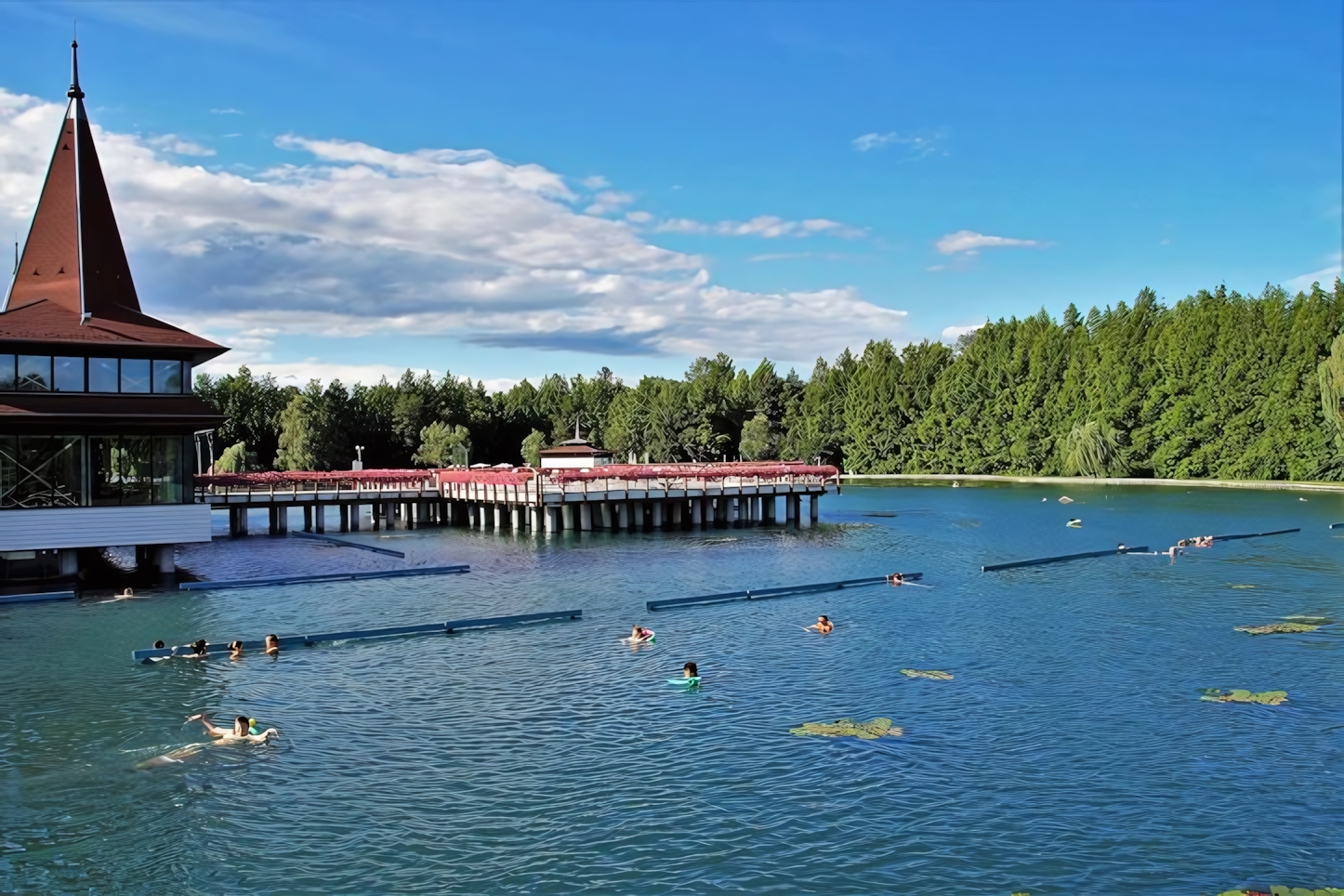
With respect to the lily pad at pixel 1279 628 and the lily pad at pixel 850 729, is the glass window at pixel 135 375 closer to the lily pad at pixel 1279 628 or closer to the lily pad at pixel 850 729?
the lily pad at pixel 850 729

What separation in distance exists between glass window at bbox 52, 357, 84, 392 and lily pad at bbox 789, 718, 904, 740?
29.4 meters

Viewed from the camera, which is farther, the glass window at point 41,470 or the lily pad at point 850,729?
the glass window at point 41,470

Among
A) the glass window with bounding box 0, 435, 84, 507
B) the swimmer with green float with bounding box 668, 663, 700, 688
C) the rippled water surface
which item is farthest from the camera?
the glass window with bounding box 0, 435, 84, 507

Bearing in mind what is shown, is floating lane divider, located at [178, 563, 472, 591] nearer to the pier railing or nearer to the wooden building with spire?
the wooden building with spire

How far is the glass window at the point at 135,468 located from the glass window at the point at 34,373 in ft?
10.3

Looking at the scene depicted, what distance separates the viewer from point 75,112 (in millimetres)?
43438

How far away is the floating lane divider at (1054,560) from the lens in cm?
4838

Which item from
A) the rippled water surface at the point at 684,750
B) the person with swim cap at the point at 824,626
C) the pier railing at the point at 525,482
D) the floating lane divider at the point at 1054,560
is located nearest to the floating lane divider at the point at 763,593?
the rippled water surface at the point at 684,750

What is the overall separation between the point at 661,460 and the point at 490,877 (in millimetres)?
134746

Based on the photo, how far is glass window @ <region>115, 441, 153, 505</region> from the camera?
3931cm

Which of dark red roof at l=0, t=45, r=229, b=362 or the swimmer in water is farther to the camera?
dark red roof at l=0, t=45, r=229, b=362

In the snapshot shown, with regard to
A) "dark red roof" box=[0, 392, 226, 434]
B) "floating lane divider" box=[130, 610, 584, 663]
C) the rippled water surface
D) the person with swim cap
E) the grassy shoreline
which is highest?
"dark red roof" box=[0, 392, 226, 434]

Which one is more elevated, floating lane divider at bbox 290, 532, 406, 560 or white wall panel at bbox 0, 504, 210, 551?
white wall panel at bbox 0, 504, 210, 551

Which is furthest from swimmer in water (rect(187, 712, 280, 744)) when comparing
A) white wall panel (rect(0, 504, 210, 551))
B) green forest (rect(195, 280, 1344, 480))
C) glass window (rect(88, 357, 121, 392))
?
green forest (rect(195, 280, 1344, 480))
